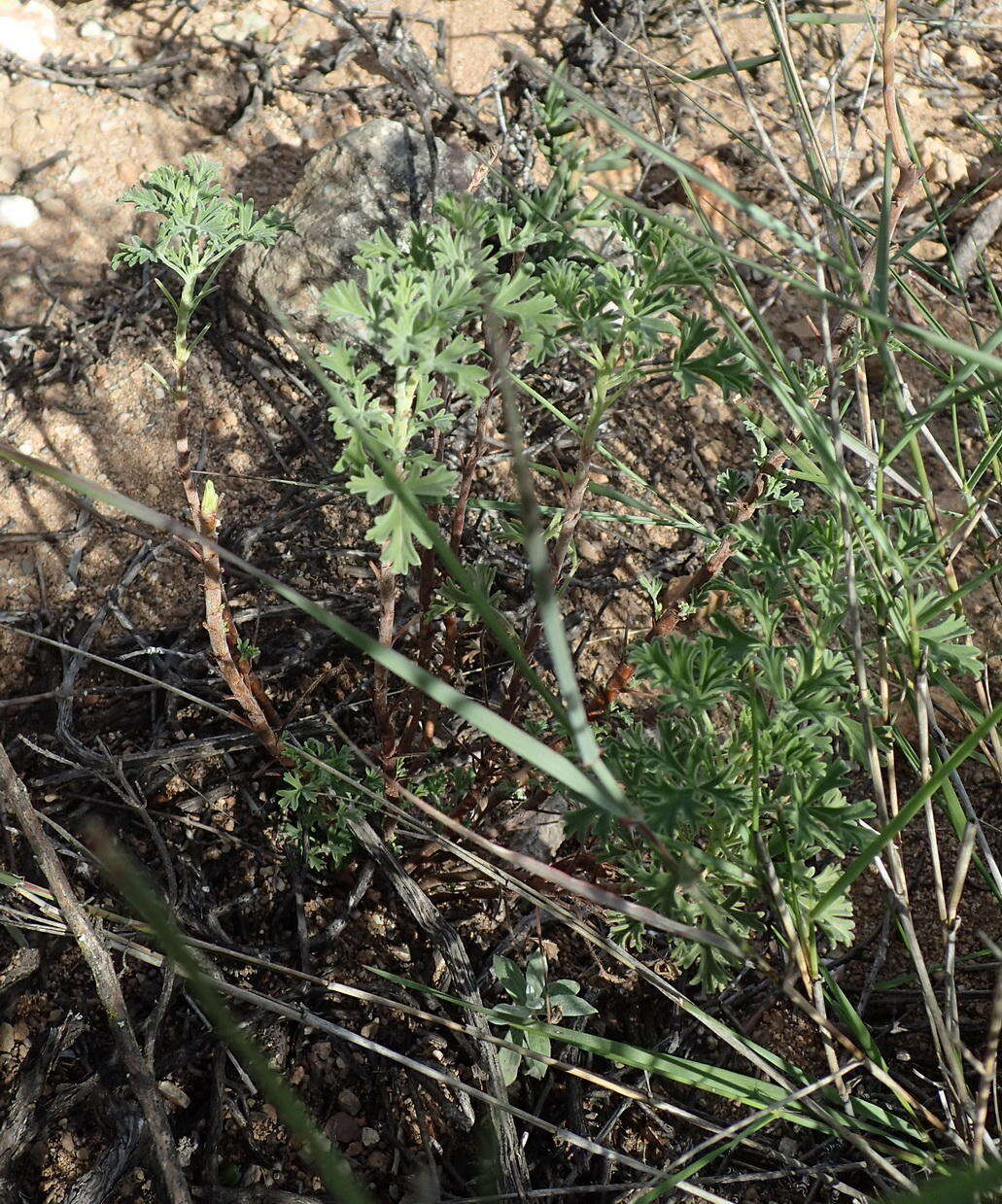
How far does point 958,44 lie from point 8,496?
12.4ft

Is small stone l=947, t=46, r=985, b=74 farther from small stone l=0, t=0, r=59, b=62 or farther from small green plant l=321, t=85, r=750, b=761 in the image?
small stone l=0, t=0, r=59, b=62

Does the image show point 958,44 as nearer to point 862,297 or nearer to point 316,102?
point 316,102

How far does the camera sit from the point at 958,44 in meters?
3.81

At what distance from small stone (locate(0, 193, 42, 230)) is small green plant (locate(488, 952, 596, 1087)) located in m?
2.77

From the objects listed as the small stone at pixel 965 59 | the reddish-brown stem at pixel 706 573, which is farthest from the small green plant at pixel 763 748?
the small stone at pixel 965 59

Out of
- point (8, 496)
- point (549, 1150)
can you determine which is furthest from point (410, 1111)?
point (8, 496)

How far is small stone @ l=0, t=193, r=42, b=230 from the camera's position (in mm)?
3168

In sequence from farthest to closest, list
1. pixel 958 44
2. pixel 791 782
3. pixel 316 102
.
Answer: pixel 958 44 < pixel 316 102 < pixel 791 782

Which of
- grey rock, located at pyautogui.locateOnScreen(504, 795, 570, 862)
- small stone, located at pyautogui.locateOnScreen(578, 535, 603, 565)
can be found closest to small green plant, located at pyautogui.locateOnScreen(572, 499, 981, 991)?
grey rock, located at pyautogui.locateOnScreen(504, 795, 570, 862)

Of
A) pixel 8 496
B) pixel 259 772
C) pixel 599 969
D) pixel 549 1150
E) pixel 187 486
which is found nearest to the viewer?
pixel 187 486

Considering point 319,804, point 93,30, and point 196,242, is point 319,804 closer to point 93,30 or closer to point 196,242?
point 196,242

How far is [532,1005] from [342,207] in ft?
7.61

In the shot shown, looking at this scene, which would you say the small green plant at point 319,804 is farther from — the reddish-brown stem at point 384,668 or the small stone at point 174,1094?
Result: the small stone at point 174,1094

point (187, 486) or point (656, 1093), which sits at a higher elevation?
point (187, 486)
